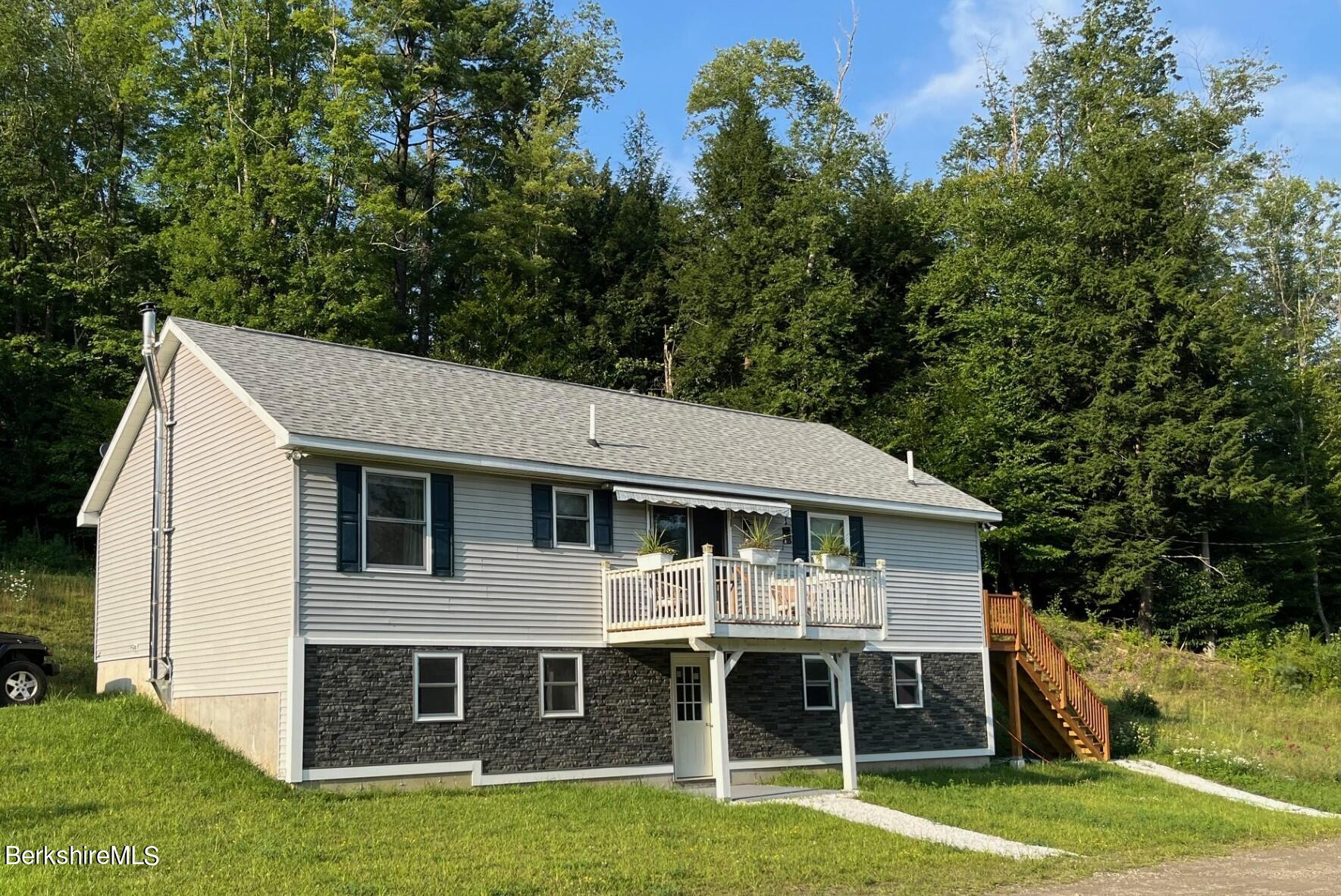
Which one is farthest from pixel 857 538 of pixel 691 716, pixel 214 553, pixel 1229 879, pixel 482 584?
pixel 214 553

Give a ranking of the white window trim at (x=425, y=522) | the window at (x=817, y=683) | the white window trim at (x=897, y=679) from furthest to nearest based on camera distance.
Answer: the white window trim at (x=897, y=679) → the window at (x=817, y=683) → the white window trim at (x=425, y=522)

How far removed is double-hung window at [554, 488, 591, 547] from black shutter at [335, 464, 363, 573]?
3.36 meters

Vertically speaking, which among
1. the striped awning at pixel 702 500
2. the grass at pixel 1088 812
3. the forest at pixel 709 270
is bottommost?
the grass at pixel 1088 812

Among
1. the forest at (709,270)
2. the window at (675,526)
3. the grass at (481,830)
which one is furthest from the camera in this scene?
the forest at (709,270)

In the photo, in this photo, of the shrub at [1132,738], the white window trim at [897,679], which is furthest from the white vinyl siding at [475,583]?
the shrub at [1132,738]

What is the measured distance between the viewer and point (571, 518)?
19.9 meters

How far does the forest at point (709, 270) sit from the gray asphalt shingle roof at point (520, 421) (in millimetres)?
12654

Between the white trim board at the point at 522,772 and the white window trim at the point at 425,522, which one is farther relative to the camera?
the white window trim at the point at 425,522

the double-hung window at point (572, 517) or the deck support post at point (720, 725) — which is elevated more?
the double-hung window at point (572, 517)

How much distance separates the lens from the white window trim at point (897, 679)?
23750mm

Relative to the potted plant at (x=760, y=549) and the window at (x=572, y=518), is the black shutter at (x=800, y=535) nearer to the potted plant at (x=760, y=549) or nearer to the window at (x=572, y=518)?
the potted plant at (x=760, y=549)

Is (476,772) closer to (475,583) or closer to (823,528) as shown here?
(475,583)

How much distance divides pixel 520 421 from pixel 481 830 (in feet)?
26.3

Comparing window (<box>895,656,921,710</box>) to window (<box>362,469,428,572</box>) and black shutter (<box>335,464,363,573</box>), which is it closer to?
window (<box>362,469,428,572</box>)
